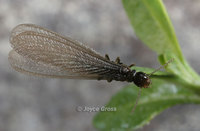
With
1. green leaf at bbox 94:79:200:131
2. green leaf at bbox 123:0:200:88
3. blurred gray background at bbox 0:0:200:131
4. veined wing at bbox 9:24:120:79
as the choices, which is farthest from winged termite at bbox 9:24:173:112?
blurred gray background at bbox 0:0:200:131

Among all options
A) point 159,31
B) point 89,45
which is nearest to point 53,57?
point 159,31

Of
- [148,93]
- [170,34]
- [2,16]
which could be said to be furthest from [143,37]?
[2,16]

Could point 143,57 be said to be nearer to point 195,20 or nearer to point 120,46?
point 120,46

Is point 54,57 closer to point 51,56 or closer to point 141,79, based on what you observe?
point 51,56

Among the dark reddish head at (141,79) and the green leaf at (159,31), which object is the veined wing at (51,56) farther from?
the green leaf at (159,31)

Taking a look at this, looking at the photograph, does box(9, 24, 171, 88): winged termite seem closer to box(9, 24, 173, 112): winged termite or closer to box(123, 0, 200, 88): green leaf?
box(9, 24, 173, 112): winged termite

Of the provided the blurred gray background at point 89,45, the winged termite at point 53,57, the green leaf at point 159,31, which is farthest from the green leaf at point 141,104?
the blurred gray background at point 89,45
